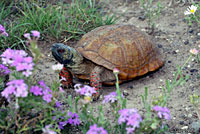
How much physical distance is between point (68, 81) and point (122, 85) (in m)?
0.71

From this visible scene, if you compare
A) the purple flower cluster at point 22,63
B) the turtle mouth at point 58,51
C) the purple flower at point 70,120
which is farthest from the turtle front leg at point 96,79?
the purple flower cluster at point 22,63

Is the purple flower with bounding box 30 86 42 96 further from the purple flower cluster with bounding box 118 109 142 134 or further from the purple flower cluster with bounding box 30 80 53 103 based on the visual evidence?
the purple flower cluster with bounding box 118 109 142 134

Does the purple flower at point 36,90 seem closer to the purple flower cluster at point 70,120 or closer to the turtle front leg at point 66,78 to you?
the purple flower cluster at point 70,120

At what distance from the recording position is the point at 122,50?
12.4ft

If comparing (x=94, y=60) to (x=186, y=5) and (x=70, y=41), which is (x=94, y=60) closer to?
(x=70, y=41)

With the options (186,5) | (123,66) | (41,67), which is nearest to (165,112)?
(123,66)

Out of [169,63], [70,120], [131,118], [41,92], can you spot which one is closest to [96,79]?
[70,120]

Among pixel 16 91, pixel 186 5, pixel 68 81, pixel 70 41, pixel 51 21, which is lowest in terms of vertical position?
pixel 16 91

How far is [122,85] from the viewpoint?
391cm

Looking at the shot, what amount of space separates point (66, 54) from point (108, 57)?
53 cm

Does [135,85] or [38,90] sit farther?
[135,85]

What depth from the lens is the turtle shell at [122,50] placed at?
12.1 ft

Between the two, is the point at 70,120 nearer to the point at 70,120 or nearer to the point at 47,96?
the point at 70,120

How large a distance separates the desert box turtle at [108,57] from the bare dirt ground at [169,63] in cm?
17
